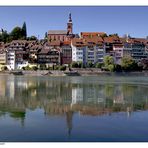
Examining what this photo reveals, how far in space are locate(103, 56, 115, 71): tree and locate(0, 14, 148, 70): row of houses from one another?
3.93 ft

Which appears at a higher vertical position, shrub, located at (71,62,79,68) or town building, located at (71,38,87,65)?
town building, located at (71,38,87,65)

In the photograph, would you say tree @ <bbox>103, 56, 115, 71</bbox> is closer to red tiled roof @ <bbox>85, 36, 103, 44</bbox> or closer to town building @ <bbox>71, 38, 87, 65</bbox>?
town building @ <bbox>71, 38, 87, 65</bbox>

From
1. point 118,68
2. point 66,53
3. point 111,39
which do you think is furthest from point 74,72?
point 111,39

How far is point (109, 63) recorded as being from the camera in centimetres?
2520

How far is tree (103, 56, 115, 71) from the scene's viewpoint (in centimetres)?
2456

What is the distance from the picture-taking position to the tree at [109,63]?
967 inches

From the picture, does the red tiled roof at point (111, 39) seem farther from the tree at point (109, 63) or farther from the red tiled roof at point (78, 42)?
the tree at point (109, 63)

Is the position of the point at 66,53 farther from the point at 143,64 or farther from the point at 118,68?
the point at 143,64

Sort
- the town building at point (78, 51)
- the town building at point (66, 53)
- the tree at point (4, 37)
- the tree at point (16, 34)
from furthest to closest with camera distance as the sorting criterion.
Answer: the tree at point (4, 37) < the tree at point (16, 34) < the town building at point (78, 51) < the town building at point (66, 53)

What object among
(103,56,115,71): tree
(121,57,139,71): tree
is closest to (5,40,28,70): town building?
(103,56,115,71): tree

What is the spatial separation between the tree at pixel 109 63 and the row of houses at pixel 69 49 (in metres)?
1.20

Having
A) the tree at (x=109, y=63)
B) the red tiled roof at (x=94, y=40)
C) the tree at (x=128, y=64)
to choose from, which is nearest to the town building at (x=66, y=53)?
the red tiled roof at (x=94, y=40)
